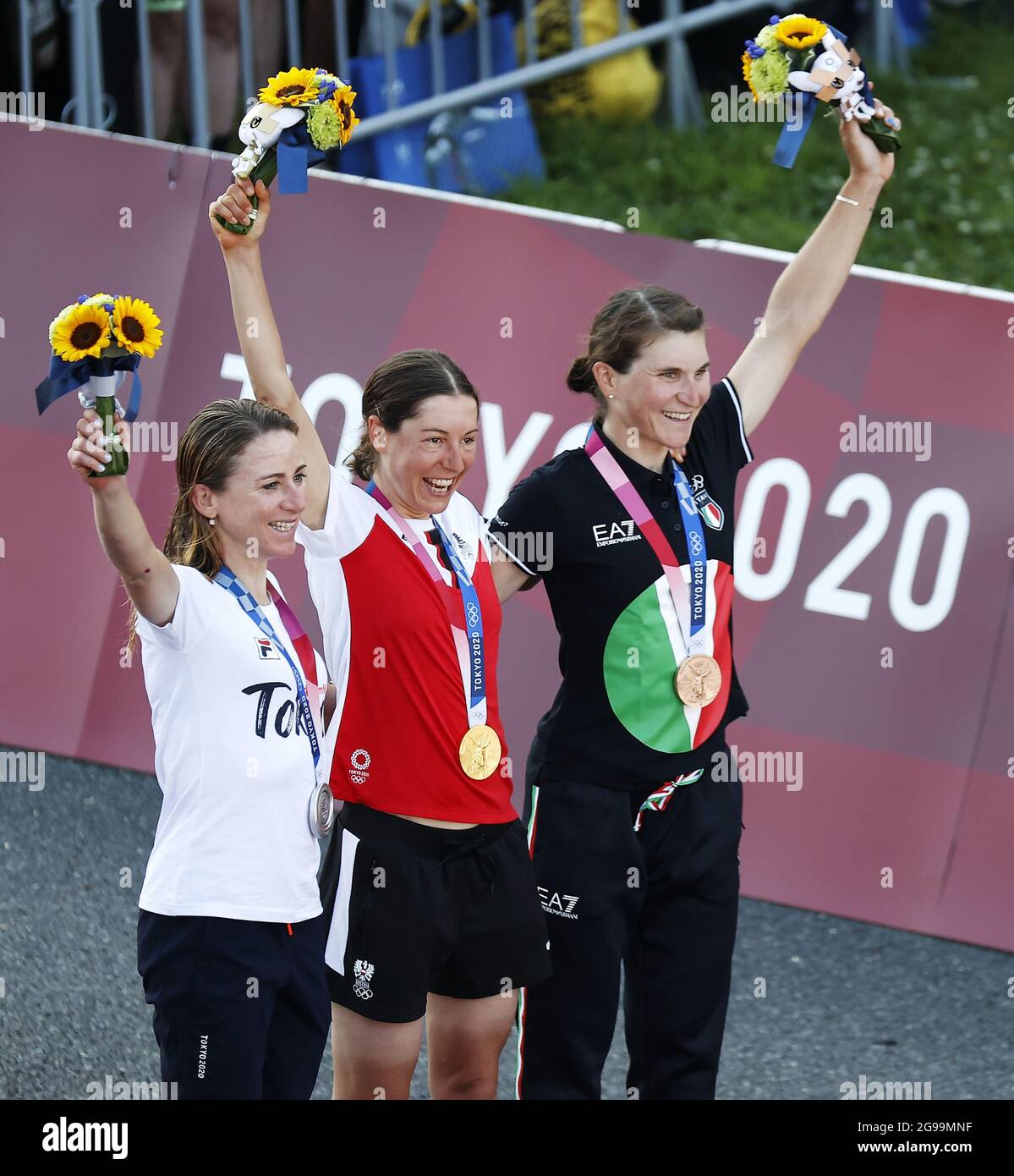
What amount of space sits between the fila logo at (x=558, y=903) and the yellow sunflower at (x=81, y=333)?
1.48 metres

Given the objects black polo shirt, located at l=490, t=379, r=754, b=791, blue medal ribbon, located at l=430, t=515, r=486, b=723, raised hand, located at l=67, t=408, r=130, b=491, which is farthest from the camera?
black polo shirt, located at l=490, t=379, r=754, b=791

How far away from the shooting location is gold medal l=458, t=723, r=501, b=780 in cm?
360

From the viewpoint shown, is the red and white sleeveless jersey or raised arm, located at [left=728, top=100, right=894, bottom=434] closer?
the red and white sleeveless jersey

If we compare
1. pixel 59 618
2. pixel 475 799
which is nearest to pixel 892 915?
pixel 475 799

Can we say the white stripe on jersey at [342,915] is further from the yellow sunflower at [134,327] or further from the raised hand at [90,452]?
the yellow sunflower at [134,327]

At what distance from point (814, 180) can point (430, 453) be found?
5.24 meters

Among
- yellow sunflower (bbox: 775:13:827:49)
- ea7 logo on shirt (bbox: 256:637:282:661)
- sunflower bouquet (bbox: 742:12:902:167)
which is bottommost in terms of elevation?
ea7 logo on shirt (bbox: 256:637:282:661)

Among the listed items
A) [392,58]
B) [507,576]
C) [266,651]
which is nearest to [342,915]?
[266,651]

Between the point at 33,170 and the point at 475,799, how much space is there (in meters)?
3.26

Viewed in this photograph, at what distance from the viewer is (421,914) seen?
3545 millimetres

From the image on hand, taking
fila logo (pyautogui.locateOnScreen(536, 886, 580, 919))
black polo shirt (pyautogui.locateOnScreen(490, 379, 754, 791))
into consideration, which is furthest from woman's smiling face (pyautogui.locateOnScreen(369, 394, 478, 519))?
fila logo (pyautogui.locateOnScreen(536, 886, 580, 919))

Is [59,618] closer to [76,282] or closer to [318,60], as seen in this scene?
[76,282]

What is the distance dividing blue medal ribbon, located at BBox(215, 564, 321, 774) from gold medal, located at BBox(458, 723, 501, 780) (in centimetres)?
32

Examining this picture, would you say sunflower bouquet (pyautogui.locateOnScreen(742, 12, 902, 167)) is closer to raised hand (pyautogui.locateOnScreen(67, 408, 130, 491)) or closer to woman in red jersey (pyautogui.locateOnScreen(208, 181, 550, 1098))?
woman in red jersey (pyautogui.locateOnScreen(208, 181, 550, 1098))
